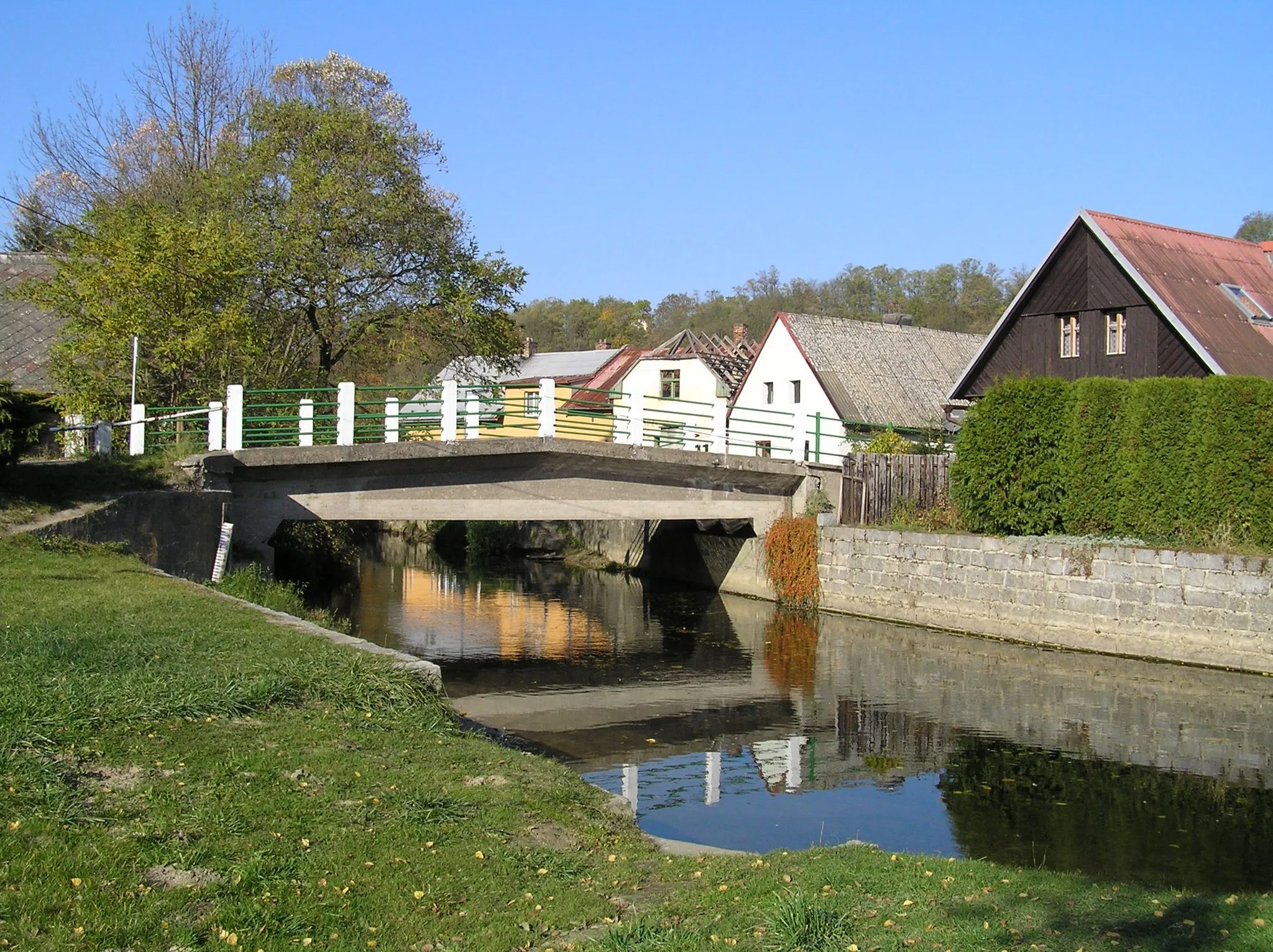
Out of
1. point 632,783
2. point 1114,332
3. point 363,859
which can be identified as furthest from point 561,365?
point 363,859

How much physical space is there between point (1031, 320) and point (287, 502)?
60.3 ft

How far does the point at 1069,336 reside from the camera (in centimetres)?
2986

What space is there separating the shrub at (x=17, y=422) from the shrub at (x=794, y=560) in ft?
49.1

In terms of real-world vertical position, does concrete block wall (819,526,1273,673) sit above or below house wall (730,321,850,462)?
below

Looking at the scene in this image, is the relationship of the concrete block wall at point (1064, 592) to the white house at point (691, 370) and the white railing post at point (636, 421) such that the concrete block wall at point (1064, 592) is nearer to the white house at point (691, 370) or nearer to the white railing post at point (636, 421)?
the white railing post at point (636, 421)

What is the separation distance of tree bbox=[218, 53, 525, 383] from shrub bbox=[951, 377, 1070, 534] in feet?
39.8

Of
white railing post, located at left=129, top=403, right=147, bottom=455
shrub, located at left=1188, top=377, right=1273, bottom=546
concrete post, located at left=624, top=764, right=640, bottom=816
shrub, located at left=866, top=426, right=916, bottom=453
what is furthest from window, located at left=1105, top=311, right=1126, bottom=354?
white railing post, located at left=129, top=403, right=147, bottom=455

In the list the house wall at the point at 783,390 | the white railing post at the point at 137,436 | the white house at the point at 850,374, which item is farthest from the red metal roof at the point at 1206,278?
the white railing post at the point at 137,436

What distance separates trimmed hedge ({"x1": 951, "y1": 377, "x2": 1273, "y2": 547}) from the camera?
1906cm

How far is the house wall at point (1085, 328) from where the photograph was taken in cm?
2739

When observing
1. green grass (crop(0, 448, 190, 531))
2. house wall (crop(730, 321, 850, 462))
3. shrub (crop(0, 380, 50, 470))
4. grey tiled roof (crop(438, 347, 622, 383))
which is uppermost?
grey tiled roof (crop(438, 347, 622, 383))

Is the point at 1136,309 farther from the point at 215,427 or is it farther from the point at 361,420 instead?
the point at 215,427

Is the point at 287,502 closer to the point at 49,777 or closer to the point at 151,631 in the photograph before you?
the point at 151,631

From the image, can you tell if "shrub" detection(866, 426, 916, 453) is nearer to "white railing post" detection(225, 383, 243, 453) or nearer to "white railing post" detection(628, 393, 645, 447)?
"white railing post" detection(628, 393, 645, 447)
